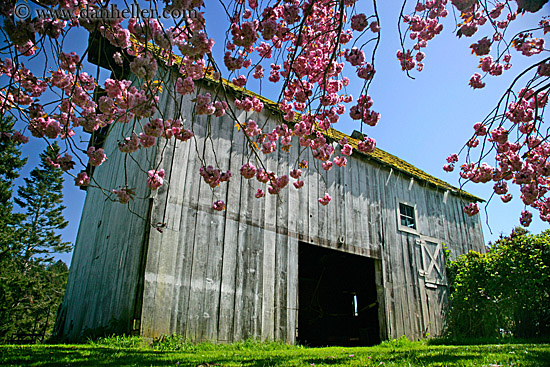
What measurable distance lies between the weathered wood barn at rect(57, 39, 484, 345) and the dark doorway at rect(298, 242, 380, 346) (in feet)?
0.50

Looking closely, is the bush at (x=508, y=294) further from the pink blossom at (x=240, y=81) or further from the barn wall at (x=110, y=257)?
the pink blossom at (x=240, y=81)

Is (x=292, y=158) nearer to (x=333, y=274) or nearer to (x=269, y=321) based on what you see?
(x=269, y=321)

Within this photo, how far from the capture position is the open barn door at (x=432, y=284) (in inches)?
407

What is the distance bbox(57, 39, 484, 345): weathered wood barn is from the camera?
623 centimetres

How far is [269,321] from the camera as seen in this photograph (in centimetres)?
712

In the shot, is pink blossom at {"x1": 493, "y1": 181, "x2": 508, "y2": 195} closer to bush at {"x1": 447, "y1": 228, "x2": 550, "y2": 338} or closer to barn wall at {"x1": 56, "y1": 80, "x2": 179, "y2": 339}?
barn wall at {"x1": 56, "y1": 80, "x2": 179, "y2": 339}

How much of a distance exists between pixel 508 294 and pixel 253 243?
8067 millimetres

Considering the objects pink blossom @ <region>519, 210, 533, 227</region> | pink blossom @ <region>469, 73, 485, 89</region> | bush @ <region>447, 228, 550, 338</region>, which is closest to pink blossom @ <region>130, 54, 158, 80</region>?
pink blossom @ <region>469, 73, 485, 89</region>

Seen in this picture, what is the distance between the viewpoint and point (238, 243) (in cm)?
717

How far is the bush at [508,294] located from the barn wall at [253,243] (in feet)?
2.45

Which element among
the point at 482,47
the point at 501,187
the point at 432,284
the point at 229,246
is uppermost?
the point at 482,47

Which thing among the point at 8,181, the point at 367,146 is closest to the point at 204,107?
the point at 367,146

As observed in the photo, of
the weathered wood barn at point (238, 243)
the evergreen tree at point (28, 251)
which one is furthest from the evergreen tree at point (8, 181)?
the weathered wood barn at point (238, 243)

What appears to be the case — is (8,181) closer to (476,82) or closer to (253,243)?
(253,243)
